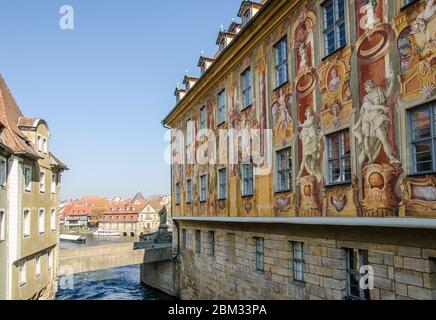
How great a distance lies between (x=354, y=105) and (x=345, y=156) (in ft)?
3.73

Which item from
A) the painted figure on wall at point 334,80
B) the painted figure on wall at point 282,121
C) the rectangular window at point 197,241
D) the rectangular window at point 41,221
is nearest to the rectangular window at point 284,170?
the painted figure on wall at point 282,121

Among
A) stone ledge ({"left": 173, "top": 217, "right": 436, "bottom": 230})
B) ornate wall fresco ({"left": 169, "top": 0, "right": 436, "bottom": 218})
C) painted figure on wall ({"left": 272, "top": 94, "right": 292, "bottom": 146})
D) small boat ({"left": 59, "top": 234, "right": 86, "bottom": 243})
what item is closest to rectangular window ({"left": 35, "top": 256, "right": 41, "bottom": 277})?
ornate wall fresco ({"left": 169, "top": 0, "right": 436, "bottom": 218})

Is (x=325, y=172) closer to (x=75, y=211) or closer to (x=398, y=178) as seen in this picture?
(x=398, y=178)

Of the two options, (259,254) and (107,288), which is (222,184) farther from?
(107,288)

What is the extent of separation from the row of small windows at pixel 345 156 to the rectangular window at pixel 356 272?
162 centimetres

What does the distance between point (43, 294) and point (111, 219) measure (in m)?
81.0

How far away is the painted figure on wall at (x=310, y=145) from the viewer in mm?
10039

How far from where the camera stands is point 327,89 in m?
9.67

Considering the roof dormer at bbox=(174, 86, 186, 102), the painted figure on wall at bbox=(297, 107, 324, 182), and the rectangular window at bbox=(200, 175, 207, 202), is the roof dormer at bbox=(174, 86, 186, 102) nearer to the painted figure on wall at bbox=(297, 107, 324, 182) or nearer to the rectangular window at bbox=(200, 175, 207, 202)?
the rectangular window at bbox=(200, 175, 207, 202)

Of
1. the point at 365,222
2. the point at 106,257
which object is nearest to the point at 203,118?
the point at 106,257

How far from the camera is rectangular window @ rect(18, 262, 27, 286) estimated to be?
16.4m

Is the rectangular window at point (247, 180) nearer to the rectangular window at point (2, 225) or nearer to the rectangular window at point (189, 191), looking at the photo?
the rectangular window at point (189, 191)

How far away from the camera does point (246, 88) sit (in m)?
14.3
